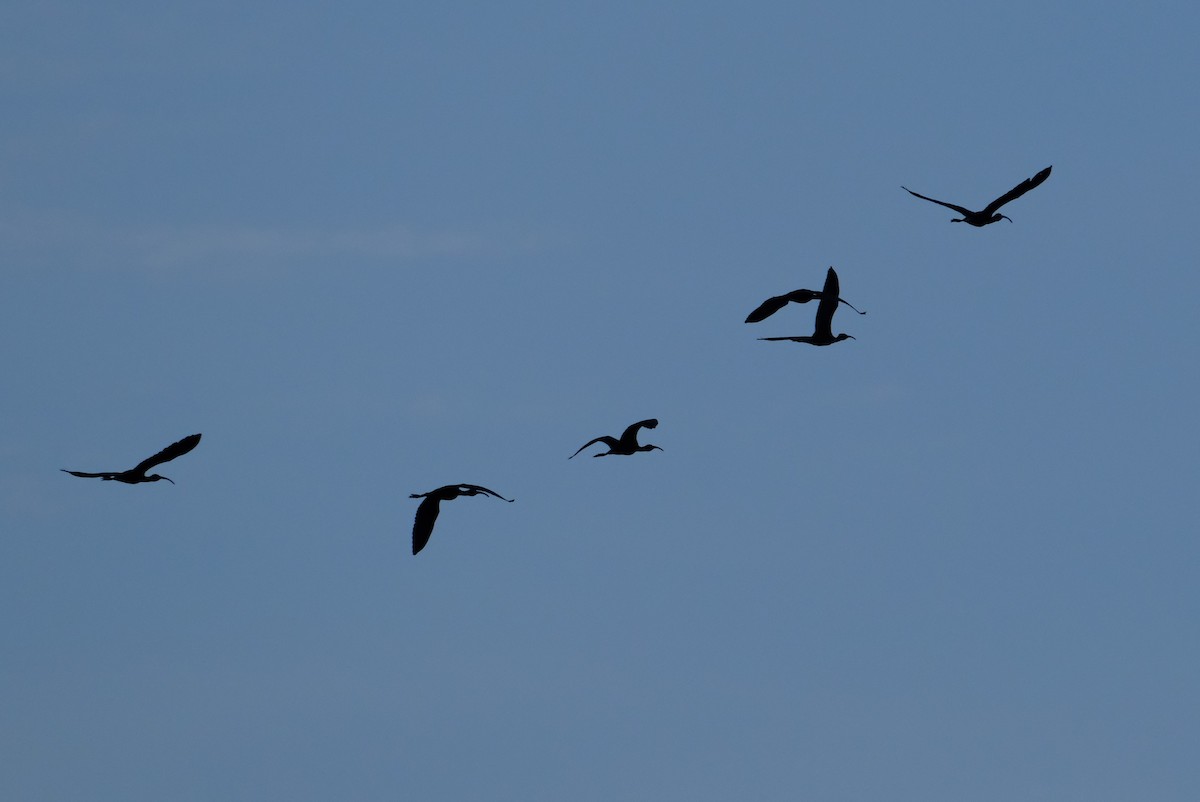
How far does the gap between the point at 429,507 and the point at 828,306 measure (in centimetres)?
1056

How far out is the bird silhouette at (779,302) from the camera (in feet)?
144

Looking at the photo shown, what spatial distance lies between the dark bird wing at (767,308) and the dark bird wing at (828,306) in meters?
0.95

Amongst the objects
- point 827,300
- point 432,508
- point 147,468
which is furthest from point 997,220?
point 147,468

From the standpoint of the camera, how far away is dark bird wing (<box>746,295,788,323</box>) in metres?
44.4

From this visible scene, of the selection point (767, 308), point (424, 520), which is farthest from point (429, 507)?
point (767, 308)

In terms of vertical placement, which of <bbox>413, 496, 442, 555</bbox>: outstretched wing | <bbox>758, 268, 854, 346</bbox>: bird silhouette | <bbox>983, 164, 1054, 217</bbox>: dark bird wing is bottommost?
<bbox>413, 496, 442, 555</bbox>: outstretched wing

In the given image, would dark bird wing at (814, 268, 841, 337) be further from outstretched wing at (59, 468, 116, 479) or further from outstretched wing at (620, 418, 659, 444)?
outstretched wing at (59, 468, 116, 479)

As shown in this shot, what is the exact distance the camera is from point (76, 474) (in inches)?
1481

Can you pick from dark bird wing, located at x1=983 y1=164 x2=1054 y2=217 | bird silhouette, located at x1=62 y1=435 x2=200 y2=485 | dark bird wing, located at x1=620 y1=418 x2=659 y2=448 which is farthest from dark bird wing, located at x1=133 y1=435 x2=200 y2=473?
dark bird wing, located at x1=983 y1=164 x2=1054 y2=217

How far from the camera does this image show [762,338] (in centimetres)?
4247

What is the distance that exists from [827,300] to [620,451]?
5.97 m

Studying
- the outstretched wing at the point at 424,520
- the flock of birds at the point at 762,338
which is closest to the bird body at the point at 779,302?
the flock of birds at the point at 762,338

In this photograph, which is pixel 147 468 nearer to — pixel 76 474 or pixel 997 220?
pixel 76 474

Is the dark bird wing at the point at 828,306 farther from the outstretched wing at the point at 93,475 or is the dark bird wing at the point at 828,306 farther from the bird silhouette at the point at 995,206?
the outstretched wing at the point at 93,475
